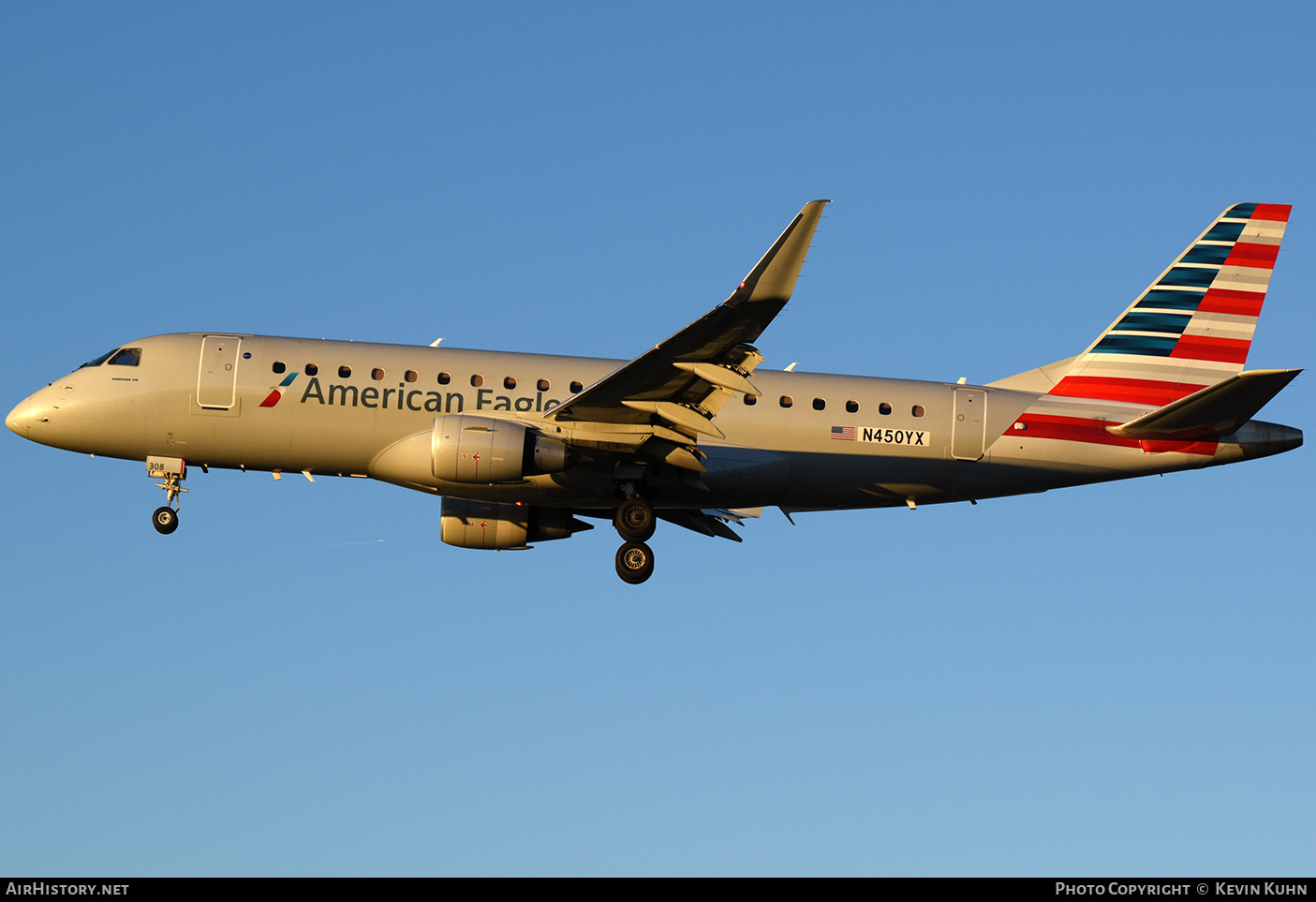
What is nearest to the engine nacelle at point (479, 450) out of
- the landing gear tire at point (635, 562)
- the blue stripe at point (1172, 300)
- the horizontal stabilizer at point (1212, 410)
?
the landing gear tire at point (635, 562)

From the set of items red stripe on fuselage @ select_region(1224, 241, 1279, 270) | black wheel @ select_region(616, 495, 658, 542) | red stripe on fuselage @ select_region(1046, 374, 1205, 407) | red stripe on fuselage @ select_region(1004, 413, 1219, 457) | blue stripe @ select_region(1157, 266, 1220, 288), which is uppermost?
red stripe on fuselage @ select_region(1224, 241, 1279, 270)

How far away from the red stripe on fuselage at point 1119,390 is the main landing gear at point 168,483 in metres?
19.7

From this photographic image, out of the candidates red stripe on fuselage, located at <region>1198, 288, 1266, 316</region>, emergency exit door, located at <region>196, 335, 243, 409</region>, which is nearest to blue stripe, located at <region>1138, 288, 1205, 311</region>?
red stripe on fuselage, located at <region>1198, 288, 1266, 316</region>

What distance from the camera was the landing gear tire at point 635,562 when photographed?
102 ft

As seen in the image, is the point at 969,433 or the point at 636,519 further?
the point at 969,433

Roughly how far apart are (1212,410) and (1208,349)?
3816 millimetres

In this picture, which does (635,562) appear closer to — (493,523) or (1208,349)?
(493,523)

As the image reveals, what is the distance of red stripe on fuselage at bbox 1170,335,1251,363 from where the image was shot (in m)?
33.3

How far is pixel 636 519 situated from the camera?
31.0 m

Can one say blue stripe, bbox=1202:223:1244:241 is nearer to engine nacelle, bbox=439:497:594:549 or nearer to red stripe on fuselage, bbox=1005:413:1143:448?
red stripe on fuselage, bbox=1005:413:1143:448

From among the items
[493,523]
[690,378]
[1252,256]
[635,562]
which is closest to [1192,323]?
[1252,256]

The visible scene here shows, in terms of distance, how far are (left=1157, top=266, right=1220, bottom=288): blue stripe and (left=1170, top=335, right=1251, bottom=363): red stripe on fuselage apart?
138 centimetres

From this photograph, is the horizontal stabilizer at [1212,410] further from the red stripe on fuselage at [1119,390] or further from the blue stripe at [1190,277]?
the blue stripe at [1190,277]
